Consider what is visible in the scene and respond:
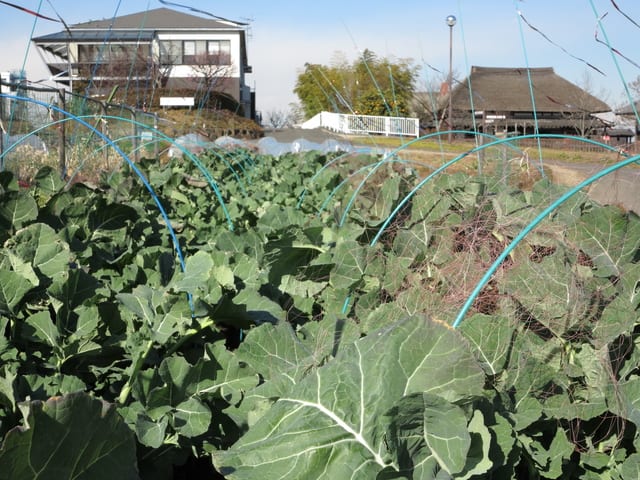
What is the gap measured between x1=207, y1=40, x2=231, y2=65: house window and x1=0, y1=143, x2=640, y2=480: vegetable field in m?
38.7

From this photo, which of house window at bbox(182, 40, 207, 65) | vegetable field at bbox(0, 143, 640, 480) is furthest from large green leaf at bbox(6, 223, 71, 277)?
house window at bbox(182, 40, 207, 65)

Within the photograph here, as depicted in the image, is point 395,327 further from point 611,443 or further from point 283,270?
point 283,270

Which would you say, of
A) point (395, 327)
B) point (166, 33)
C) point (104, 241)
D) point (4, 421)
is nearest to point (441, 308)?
point (395, 327)

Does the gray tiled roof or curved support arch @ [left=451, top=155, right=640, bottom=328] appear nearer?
curved support arch @ [left=451, top=155, right=640, bottom=328]

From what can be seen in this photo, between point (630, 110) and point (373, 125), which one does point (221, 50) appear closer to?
point (373, 125)

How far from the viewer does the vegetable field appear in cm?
111

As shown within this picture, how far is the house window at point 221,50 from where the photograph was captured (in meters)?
40.0

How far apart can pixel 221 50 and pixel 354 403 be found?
4206 cm

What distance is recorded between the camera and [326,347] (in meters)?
1.53

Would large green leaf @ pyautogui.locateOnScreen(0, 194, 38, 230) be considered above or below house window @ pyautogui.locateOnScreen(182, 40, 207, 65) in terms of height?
below

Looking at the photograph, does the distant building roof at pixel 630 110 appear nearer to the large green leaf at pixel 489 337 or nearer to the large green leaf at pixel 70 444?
the large green leaf at pixel 489 337

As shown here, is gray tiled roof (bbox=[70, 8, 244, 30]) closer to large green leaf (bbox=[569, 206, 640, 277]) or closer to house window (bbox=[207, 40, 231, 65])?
house window (bbox=[207, 40, 231, 65])

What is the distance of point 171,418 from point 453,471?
2.20 ft

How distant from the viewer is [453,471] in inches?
42.4
